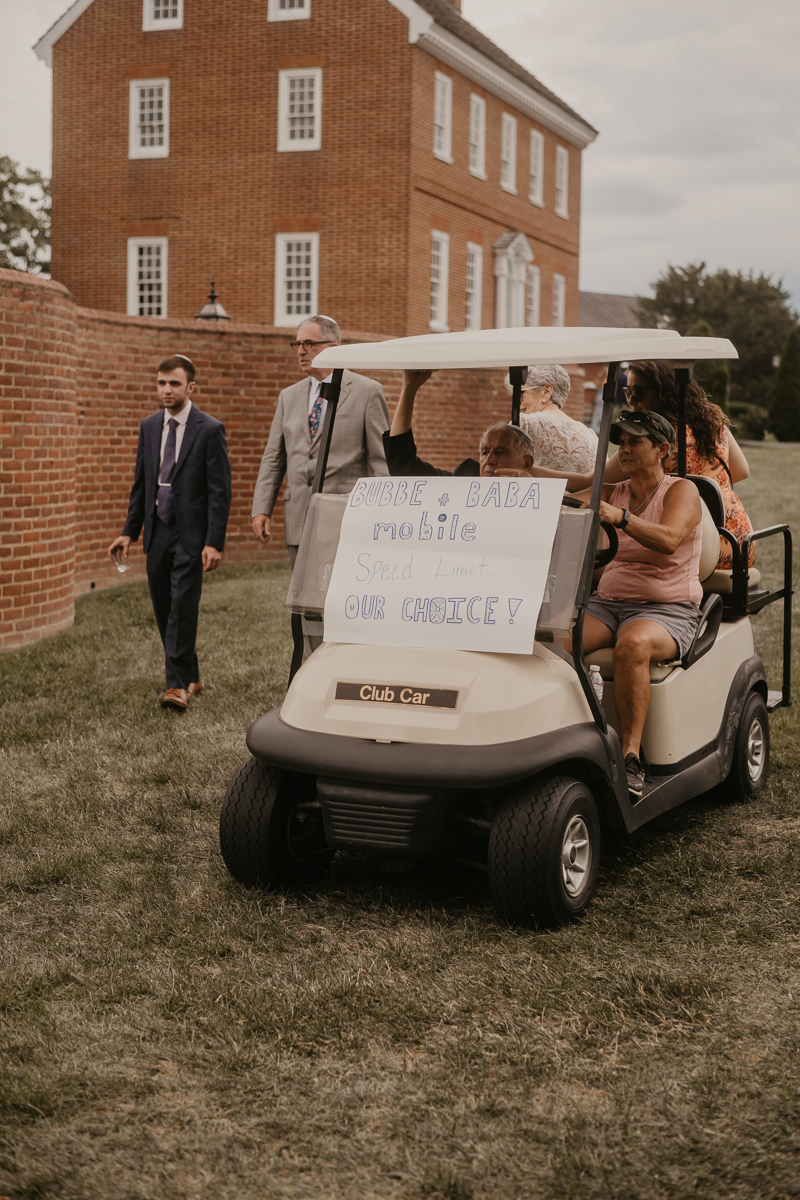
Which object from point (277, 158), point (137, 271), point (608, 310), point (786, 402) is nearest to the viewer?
point (277, 158)

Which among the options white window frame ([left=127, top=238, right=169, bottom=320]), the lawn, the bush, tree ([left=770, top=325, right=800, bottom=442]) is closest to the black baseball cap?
the lawn

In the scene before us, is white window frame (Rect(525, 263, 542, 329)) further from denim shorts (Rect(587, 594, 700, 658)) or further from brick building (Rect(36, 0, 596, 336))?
denim shorts (Rect(587, 594, 700, 658))

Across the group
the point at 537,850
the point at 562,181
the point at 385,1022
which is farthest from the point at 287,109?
the point at 385,1022

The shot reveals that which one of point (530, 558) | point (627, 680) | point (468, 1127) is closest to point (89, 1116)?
point (468, 1127)

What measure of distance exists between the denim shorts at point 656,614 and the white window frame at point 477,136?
25918mm

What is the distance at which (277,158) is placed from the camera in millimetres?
26562

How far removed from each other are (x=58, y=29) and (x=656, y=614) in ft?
91.0

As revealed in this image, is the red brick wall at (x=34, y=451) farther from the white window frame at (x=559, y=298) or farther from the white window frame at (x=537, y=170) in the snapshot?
the white window frame at (x=559, y=298)

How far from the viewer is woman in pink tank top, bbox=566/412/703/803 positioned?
182 inches

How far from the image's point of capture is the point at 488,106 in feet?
98.3

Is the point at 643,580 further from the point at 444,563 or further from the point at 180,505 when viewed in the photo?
the point at 180,505

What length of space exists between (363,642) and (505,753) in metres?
0.70

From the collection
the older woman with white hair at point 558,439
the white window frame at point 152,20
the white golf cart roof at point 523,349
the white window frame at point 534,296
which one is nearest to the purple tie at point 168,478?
the older woman with white hair at point 558,439

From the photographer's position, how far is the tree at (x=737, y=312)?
184 ft
